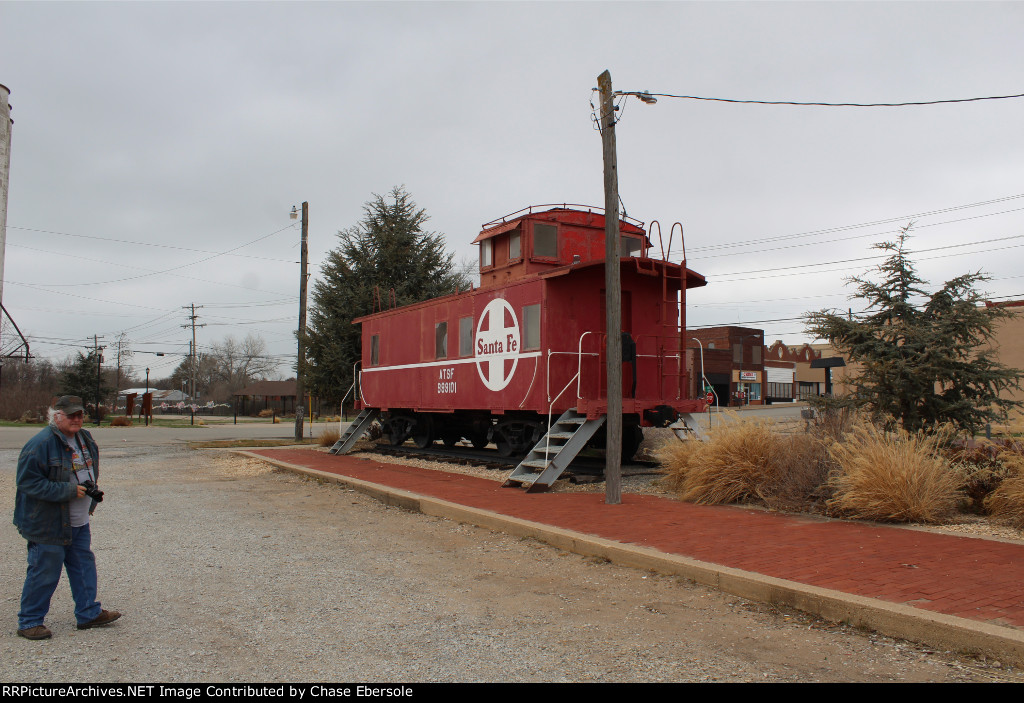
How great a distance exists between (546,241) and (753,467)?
6.17m

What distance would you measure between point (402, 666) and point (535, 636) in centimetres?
93

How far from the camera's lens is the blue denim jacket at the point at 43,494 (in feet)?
15.3

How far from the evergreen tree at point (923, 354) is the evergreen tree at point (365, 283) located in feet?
47.4

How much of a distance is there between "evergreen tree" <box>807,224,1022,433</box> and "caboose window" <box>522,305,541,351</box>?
4321 mm

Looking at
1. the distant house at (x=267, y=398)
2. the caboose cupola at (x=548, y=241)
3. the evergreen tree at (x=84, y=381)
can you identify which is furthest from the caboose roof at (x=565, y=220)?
the distant house at (x=267, y=398)

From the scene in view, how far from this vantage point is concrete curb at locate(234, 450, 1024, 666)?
13.8 ft

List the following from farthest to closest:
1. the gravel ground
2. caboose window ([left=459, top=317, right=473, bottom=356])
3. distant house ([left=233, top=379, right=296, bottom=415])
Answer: distant house ([left=233, top=379, right=296, bottom=415]), caboose window ([left=459, top=317, right=473, bottom=356]), the gravel ground

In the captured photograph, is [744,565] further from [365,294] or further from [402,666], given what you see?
[365,294]

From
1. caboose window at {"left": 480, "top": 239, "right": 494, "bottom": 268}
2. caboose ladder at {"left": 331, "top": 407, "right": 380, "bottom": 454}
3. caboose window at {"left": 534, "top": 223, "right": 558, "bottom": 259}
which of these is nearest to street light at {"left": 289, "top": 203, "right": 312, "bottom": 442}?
caboose ladder at {"left": 331, "top": 407, "right": 380, "bottom": 454}

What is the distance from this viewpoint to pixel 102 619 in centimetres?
483

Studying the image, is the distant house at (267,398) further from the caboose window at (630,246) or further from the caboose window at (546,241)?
the caboose window at (630,246)

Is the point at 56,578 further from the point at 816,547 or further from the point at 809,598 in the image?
the point at 816,547

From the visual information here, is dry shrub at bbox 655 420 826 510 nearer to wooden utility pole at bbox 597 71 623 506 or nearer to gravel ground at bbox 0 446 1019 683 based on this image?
wooden utility pole at bbox 597 71 623 506

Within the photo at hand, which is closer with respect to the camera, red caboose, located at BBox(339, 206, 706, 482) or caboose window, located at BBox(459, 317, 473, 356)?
red caboose, located at BBox(339, 206, 706, 482)
